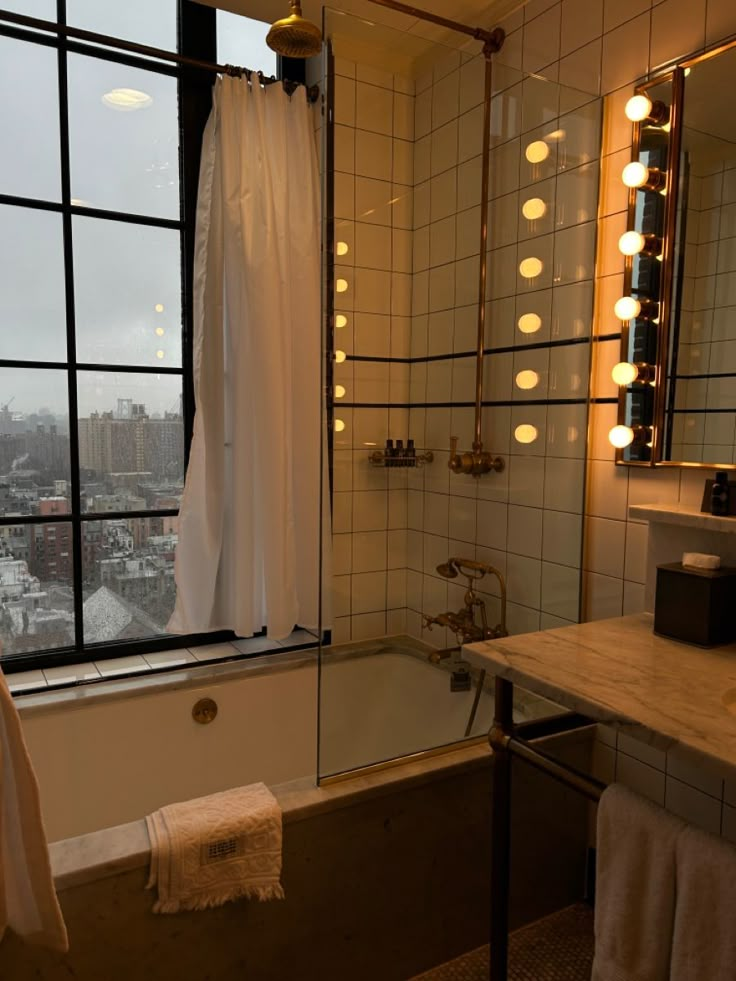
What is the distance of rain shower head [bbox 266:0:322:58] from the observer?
4.87ft

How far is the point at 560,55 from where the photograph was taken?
6.06ft

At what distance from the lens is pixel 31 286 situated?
7.00 ft

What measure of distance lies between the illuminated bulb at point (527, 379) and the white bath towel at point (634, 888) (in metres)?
1.12

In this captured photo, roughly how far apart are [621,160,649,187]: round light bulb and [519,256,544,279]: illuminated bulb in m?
0.30

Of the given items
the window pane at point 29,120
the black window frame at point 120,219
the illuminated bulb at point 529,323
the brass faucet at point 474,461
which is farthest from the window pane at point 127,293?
the illuminated bulb at point 529,323

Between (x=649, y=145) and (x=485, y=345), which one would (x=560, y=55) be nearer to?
(x=649, y=145)

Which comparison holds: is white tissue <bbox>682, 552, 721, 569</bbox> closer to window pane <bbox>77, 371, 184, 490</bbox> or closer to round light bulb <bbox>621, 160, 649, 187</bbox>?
round light bulb <bbox>621, 160, 649, 187</bbox>

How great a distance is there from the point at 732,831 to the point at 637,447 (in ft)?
3.00

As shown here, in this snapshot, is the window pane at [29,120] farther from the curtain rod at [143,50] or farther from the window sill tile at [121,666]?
the window sill tile at [121,666]

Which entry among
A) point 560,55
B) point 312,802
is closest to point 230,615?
point 312,802

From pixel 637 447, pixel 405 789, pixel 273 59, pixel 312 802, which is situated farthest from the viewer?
pixel 273 59

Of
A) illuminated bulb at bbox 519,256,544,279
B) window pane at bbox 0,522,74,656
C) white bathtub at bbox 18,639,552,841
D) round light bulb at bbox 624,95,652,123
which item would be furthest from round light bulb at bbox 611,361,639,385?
window pane at bbox 0,522,74,656

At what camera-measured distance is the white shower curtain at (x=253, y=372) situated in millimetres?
2191

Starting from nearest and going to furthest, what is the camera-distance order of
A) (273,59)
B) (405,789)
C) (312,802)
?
(312,802)
(405,789)
(273,59)
